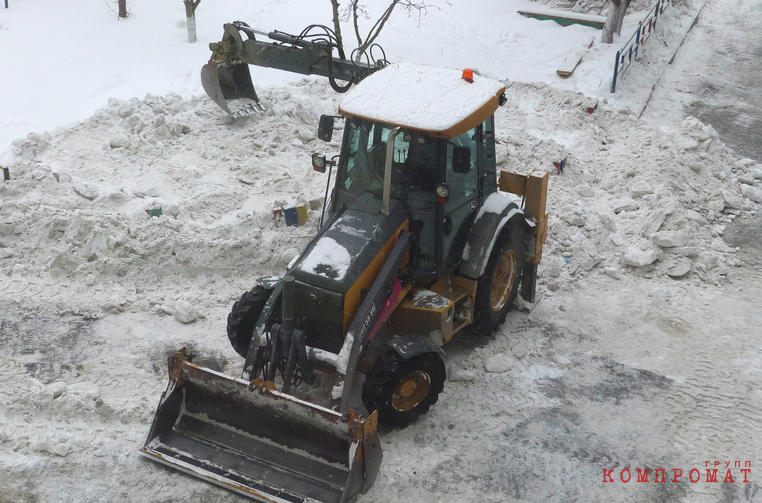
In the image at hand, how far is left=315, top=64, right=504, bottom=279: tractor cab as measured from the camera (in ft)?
18.4

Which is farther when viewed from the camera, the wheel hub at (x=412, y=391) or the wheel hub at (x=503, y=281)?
the wheel hub at (x=503, y=281)

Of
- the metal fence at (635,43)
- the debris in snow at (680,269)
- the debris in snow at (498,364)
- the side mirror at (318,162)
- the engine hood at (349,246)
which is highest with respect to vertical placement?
the metal fence at (635,43)

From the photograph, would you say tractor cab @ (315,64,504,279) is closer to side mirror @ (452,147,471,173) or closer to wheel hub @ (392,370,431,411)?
side mirror @ (452,147,471,173)

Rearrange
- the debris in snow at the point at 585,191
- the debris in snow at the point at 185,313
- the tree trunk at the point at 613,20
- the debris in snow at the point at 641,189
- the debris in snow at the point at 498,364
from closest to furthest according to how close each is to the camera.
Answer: the debris in snow at the point at 498,364, the debris in snow at the point at 185,313, the debris in snow at the point at 641,189, the debris in snow at the point at 585,191, the tree trunk at the point at 613,20

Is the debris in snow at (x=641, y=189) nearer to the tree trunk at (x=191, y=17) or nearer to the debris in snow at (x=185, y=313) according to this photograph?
the debris in snow at (x=185, y=313)

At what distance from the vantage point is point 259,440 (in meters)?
5.20

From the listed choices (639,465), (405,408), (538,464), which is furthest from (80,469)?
(639,465)

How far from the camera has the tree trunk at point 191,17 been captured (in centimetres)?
1300

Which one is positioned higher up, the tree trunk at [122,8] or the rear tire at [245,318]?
the tree trunk at [122,8]

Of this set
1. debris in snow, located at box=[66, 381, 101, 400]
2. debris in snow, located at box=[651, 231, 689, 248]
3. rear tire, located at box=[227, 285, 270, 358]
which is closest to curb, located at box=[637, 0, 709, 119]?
debris in snow, located at box=[651, 231, 689, 248]

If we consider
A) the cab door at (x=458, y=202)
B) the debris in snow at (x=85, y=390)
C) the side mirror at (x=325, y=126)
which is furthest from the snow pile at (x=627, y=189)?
the debris in snow at (x=85, y=390)

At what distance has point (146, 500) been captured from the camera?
4949mm

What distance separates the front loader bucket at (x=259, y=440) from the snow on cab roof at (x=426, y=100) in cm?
221

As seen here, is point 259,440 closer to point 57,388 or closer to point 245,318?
point 245,318
